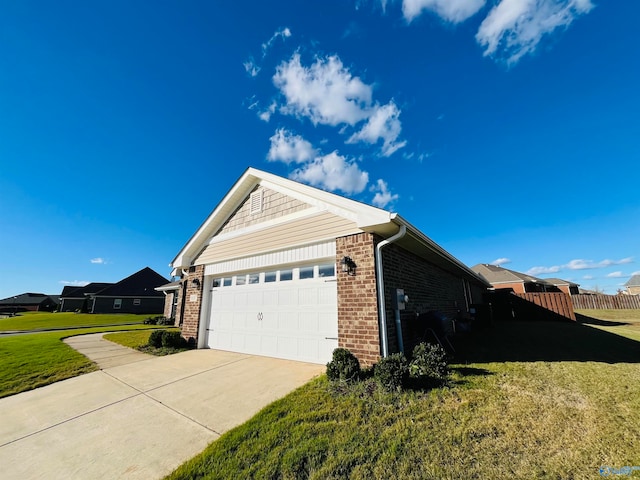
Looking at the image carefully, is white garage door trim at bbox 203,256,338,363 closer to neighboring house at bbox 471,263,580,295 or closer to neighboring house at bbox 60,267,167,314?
neighboring house at bbox 471,263,580,295

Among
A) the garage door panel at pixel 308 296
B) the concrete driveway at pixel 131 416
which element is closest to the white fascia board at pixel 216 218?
the garage door panel at pixel 308 296

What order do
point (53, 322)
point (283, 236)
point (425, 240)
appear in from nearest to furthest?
point (425, 240), point (283, 236), point (53, 322)

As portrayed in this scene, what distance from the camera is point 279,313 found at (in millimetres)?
6859

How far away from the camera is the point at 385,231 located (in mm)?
5484

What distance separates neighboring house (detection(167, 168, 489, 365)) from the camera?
17.5 feet

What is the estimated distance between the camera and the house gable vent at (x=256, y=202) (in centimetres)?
799

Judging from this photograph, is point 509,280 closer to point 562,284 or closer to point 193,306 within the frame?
point 562,284

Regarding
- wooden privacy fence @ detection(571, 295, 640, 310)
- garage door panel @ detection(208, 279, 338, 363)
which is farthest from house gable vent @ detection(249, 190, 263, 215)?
wooden privacy fence @ detection(571, 295, 640, 310)

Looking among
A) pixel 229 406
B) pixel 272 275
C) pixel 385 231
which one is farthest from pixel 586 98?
pixel 229 406

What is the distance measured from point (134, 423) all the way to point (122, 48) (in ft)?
33.0

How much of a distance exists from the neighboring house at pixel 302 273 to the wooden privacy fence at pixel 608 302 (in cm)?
2149

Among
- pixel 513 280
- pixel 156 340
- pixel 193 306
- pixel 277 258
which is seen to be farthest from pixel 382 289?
pixel 513 280

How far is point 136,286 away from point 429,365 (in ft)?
132

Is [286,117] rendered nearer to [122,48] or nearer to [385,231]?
[122,48]
